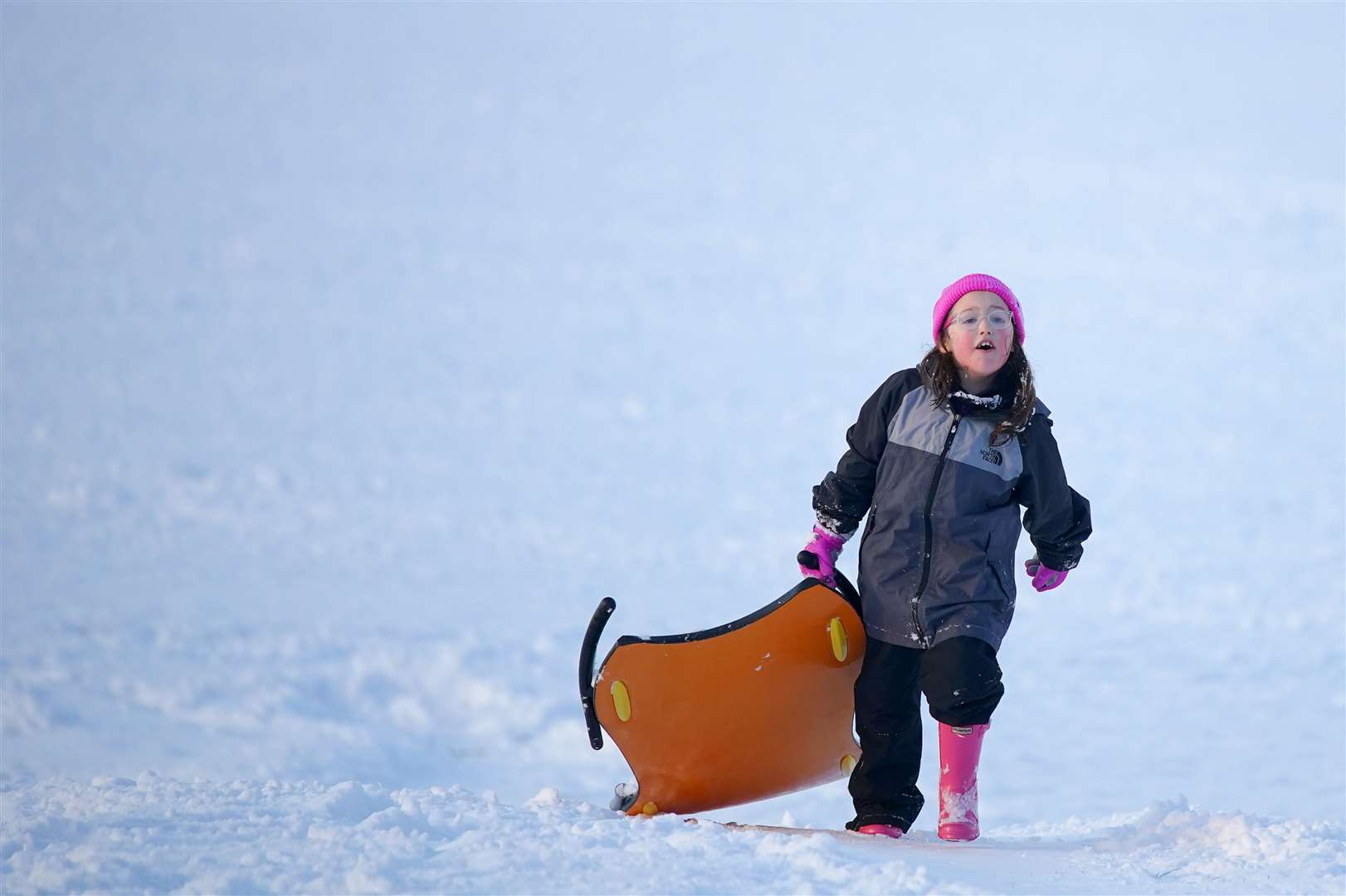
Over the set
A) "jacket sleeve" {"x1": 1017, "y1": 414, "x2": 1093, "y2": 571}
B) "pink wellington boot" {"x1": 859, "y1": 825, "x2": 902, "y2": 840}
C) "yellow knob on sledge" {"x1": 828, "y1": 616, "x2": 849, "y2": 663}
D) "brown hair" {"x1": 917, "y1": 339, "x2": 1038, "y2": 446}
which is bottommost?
"pink wellington boot" {"x1": 859, "y1": 825, "x2": 902, "y2": 840}

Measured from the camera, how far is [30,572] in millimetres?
8461

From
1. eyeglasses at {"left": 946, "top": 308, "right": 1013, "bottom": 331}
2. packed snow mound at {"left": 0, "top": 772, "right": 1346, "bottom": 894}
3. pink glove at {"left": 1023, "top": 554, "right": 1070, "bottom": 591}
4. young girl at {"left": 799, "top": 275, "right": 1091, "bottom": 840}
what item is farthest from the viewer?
A: pink glove at {"left": 1023, "top": 554, "right": 1070, "bottom": 591}

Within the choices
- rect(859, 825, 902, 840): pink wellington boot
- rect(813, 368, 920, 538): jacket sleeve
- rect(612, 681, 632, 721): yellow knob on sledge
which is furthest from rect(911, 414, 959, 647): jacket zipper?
rect(612, 681, 632, 721): yellow knob on sledge

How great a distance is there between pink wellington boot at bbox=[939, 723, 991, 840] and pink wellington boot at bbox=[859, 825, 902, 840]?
10 cm

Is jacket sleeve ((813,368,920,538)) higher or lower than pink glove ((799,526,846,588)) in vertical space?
higher

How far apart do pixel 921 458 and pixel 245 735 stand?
4.25m

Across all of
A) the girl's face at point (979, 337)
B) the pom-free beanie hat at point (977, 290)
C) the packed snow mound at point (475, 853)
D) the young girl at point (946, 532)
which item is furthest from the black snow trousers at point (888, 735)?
the pom-free beanie hat at point (977, 290)

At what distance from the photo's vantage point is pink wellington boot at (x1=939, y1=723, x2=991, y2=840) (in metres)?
3.00

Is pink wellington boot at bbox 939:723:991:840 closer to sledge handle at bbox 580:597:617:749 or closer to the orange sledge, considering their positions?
the orange sledge

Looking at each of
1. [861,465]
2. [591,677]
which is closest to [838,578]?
[861,465]

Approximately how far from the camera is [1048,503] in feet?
10.1

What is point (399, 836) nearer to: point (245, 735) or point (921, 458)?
point (921, 458)

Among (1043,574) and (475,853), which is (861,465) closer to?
(1043,574)

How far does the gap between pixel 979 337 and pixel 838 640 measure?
757mm
